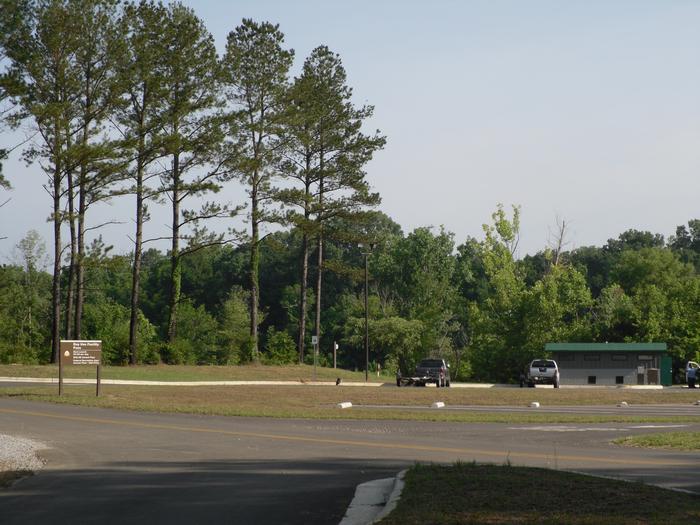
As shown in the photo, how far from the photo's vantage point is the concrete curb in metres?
11.4

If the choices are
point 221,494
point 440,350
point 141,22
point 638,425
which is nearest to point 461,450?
point 221,494

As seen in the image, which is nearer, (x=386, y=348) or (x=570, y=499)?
(x=570, y=499)

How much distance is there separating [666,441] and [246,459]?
32.2ft

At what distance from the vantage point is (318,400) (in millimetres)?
40031

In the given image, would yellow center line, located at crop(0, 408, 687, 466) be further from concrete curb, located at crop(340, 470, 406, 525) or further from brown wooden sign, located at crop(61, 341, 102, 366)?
concrete curb, located at crop(340, 470, 406, 525)

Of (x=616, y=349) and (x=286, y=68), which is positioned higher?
(x=286, y=68)

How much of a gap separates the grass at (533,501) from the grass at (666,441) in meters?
8.37

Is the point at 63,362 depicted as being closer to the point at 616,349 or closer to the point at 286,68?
the point at 286,68

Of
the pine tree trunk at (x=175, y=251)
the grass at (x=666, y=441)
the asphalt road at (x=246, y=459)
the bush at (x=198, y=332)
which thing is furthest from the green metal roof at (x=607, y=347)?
the grass at (x=666, y=441)

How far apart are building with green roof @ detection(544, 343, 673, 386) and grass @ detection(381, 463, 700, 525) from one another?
5339cm

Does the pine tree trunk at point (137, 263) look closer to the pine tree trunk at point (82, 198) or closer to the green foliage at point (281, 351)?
the pine tree trunk at point (82, 198)

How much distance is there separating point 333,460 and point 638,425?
13591mm

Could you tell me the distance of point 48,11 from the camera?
49.9m

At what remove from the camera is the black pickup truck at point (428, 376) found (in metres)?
54.1
